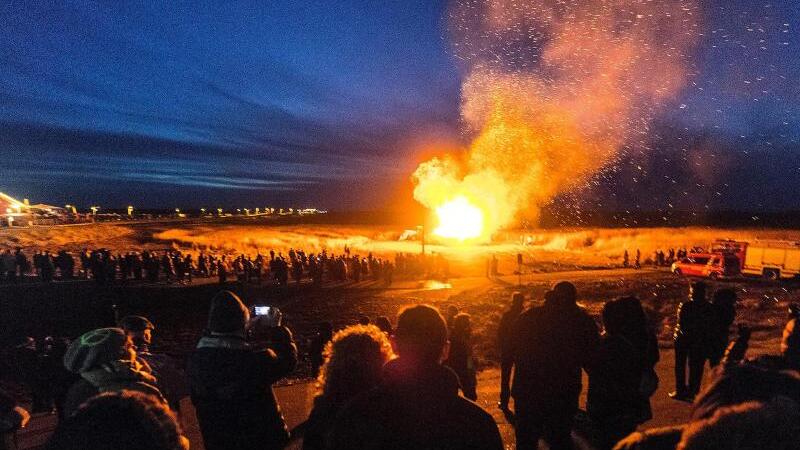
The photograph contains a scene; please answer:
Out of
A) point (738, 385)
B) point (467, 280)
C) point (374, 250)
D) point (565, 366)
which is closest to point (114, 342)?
point (738, 385)

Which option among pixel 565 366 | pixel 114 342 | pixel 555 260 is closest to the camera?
pixel 114 342

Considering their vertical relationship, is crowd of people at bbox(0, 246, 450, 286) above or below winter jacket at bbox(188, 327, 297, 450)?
below

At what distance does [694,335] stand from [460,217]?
135ft

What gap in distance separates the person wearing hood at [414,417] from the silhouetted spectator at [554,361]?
76.0 inches

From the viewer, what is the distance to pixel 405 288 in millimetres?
20562

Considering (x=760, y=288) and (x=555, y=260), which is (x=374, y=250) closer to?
(x=555, y=260)

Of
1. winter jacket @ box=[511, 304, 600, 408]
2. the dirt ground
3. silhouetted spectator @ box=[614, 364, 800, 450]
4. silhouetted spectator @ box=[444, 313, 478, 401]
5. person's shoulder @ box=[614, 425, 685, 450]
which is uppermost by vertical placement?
silhouetted spectator @ box=[614, 364, 800, 450]

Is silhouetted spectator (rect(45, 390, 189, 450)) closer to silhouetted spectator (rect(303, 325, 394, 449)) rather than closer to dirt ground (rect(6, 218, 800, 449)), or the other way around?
silhouetted spectator (rect(303, 325, 394, 449))

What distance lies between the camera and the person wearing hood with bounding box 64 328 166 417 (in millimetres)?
2547

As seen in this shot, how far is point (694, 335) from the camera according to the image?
590 centimetres

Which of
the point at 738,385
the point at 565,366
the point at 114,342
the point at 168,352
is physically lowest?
the point at 168,352

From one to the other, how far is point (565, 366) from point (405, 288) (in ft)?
55.7

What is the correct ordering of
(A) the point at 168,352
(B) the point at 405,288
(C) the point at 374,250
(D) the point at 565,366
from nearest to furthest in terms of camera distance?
(D) the point at 565,366 → (A) the point at 168,352 → (B) the point at 405,288 → (C) the point at 374,250

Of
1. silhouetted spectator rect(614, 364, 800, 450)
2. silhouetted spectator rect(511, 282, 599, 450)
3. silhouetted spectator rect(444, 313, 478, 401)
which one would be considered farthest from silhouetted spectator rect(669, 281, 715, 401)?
silhouetted spectator rect(614, 364, 800, 450)
